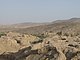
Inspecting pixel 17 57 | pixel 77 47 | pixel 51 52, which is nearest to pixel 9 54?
pixel 17 57

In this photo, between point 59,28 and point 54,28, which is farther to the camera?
point 54,28

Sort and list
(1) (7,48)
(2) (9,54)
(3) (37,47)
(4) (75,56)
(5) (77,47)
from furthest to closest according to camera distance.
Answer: (1) (7,48) → (2) (9,54) → (3) (37,47) → (5) (77,47) → (4) (75,56)

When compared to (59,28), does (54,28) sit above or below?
below

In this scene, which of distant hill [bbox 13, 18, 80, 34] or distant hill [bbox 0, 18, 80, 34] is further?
distant hill [bbox 0, 18, 80, 34]

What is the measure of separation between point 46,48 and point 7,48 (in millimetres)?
Answer: 8309

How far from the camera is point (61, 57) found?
48.0 ft

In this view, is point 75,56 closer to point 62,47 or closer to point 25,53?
point 62,47

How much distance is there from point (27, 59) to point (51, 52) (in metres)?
1.69

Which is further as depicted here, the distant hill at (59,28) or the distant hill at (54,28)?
the distant hill at (54,28)

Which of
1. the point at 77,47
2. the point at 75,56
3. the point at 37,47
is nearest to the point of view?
the point at 75,56

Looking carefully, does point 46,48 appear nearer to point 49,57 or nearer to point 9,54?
point 49,57

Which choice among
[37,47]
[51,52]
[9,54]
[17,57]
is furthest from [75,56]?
[9,54]

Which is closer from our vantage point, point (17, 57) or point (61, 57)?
point (61, 57)

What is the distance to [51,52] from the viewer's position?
15.5 metres
